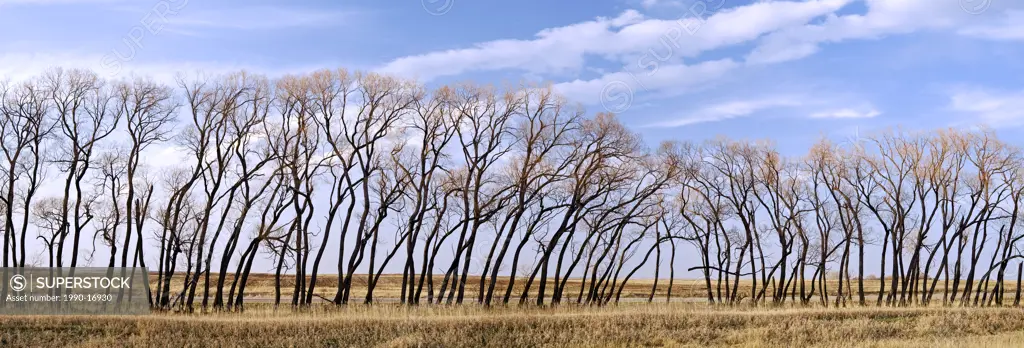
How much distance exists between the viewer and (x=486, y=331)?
75.8ft

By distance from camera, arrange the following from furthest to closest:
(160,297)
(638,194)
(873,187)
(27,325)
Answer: (873,187), (638,194), (160,297), (27,325)

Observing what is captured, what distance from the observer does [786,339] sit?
2403cm

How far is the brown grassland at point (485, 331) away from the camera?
70.2 ft

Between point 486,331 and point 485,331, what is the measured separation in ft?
0.11

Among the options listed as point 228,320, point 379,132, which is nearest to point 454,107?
point 379,132

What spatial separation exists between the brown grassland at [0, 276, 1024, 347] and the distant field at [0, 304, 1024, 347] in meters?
0.03

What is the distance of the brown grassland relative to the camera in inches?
843

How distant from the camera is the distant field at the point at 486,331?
70.3 feet

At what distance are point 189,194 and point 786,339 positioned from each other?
28.2 meters

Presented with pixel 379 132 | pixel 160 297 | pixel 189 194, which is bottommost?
pixel 160 297

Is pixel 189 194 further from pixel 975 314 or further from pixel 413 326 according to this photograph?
pixel 975 314

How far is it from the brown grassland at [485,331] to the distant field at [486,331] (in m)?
0.03

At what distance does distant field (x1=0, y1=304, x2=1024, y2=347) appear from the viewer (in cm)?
2142

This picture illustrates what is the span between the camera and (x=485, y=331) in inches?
909
